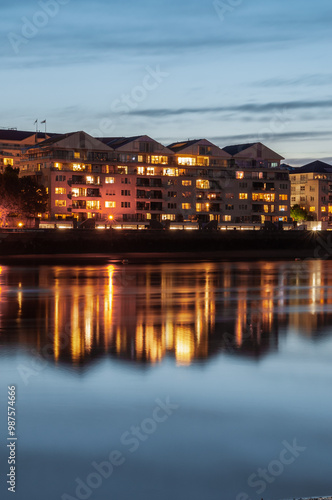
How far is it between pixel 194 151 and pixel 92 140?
1801 cm

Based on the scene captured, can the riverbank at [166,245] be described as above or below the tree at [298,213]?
below

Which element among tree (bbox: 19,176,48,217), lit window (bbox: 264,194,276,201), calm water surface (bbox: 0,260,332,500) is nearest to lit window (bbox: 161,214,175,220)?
lit window (bbox: 264,194,276,201)

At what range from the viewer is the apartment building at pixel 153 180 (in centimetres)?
10750

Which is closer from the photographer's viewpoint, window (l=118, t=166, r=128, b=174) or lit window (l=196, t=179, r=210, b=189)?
window (l=118, t=166, r=128, b=174)

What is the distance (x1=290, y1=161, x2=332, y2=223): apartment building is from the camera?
158625mm

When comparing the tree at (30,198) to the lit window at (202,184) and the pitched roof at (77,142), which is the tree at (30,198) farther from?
the lit window at (202,184)

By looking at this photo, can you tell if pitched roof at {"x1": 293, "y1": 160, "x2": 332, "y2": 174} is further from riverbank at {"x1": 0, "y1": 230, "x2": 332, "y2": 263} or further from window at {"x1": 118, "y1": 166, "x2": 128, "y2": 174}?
riverbank at {"x1": 0, "y1": 230, "x2": 332, "y2": 263}

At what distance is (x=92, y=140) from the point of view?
11175 centimetres

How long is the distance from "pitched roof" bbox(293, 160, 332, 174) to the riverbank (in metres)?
67.0

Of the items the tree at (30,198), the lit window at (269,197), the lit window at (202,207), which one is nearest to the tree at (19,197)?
the tree at (30,198)

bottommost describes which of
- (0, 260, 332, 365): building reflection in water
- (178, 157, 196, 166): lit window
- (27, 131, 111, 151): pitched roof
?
(0, 260, 332, 365): building reflection in water

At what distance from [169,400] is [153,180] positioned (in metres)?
104

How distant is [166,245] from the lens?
274 feet

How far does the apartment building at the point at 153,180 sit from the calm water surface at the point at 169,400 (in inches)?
3272
